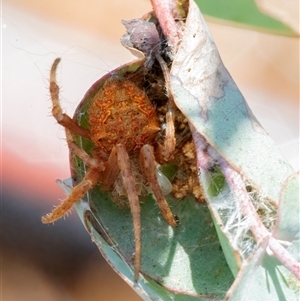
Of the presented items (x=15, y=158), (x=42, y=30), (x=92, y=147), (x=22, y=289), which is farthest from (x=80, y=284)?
(x=42, y=30)

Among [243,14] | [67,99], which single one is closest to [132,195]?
[67,99]

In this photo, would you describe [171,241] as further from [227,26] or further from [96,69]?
[227,26]

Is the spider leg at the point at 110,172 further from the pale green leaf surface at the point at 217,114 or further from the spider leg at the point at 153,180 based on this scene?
the pale green leaf surface at the point at 217,114

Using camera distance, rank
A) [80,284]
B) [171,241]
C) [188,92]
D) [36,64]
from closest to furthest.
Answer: [188,92] → [171,241] → [80,284] → [36,64]

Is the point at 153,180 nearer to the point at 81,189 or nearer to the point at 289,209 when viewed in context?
the point at 81,189

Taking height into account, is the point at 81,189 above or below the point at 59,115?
below

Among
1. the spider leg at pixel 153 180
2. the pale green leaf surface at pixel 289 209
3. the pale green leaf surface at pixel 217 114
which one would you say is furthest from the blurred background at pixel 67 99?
the pale green leaf surface at pixel 289 209

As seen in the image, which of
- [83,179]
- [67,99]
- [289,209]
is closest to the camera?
[289,209]

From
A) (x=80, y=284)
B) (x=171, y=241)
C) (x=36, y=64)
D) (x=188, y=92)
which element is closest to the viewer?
(x=188, y=92)
